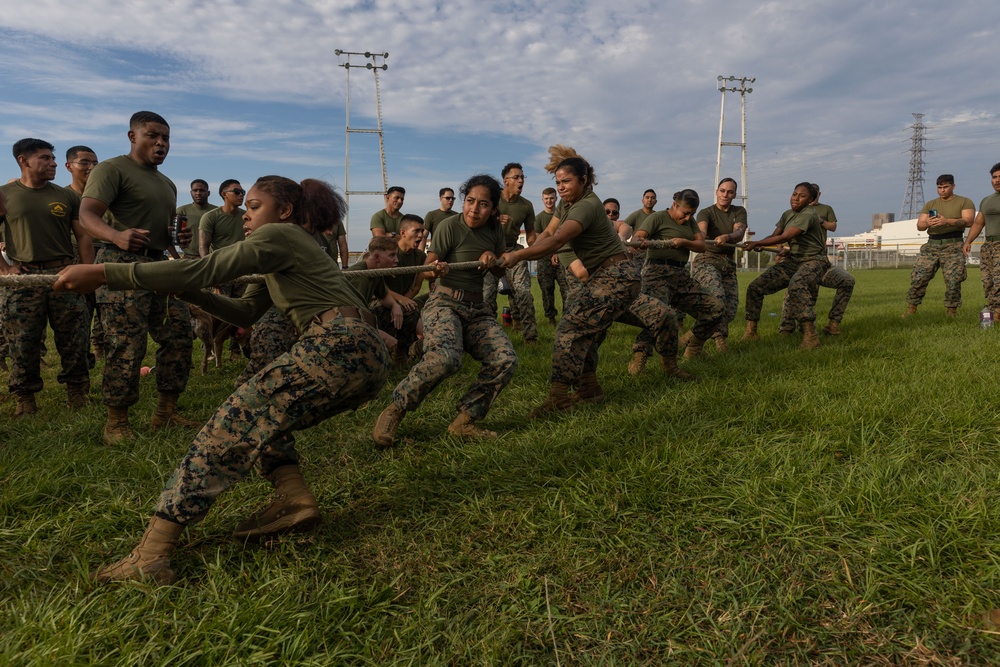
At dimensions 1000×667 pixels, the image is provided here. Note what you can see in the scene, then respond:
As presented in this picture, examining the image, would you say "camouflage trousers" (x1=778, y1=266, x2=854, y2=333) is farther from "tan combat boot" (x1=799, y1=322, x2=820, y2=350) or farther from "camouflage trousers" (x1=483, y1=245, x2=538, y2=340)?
"camouflage trousers" (x1=483, y1=245, x2=538, y2=340)

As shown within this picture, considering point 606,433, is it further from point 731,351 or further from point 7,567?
point 731,351

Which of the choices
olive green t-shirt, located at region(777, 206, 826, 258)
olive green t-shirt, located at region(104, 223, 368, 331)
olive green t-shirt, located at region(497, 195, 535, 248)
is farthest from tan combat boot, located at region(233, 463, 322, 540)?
olive green t-shirt, located at region(777, 206, 826, 258)

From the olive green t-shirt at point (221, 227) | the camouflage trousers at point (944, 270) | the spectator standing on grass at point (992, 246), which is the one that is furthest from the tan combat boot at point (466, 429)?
the camouflage trousers at point (944, 270)

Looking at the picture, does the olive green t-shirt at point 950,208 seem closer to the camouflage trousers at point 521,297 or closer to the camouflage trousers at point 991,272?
the camouflage trousers at point 991,272

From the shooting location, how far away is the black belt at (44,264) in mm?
5004

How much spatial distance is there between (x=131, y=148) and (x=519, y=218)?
15.5 ft

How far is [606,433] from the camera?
154 inches

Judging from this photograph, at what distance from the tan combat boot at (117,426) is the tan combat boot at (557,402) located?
9.60ft

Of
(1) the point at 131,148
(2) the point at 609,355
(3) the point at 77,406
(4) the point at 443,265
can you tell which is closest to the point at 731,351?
(2) the point at 609,355

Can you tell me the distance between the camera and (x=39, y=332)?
5.00 metres

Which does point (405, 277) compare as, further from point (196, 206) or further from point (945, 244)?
point (945, 244)

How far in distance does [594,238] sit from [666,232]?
2188 millimetres

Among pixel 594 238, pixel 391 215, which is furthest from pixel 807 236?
pixel 391 215

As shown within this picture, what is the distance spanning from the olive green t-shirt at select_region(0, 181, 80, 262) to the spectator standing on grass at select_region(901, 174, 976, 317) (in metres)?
10.8
